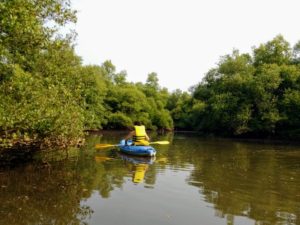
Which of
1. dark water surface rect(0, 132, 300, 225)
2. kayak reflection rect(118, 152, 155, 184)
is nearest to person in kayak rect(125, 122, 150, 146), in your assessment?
kayak reflection rect(118, 152, 155, 184)

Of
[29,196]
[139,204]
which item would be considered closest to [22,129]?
[29,196]

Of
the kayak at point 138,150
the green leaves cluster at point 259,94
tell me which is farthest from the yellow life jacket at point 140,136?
the green leaves cluster at point 259,94

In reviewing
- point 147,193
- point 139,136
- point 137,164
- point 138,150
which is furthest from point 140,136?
point 147,193

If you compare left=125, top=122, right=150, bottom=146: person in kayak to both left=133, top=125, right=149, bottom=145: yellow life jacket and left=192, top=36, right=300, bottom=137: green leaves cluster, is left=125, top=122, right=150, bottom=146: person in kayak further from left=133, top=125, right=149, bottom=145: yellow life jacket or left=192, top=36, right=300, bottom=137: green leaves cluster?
left=192, top=36, right=300, bottom=137: green leaves cluster

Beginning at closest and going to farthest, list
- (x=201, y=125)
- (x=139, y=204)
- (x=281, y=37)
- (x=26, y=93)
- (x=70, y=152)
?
(x=139, y=204) < (x=26, y=93) < (x=70, y=152) < (x=281, y=37) < (x=201, y=125)

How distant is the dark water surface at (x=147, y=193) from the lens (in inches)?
369

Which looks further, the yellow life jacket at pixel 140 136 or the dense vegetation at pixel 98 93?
the yellow life jacket at pixel 140 136

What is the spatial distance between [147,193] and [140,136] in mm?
10562

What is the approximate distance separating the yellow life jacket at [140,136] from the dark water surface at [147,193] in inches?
122

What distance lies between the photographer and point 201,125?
200 ft

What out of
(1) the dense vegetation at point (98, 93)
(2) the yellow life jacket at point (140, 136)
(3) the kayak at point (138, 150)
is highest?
(1) the dense vegetation at point (98, 93)

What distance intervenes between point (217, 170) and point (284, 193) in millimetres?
5137

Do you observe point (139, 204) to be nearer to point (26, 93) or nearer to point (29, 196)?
point (29, 196)

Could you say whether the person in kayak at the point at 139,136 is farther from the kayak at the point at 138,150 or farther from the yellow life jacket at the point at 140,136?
the kayak at the point at 138,150
